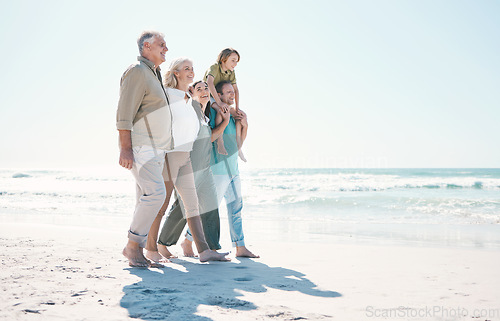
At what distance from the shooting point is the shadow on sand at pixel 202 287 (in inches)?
82.6

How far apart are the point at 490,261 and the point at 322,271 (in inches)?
68.8

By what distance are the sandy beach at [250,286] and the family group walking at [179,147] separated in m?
0.28

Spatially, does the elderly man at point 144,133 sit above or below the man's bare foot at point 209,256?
above

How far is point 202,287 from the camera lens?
2.64 m

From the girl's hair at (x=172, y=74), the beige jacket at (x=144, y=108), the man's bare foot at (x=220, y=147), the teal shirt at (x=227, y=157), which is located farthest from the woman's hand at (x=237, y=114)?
the beige jacket at (x=144, y=108)

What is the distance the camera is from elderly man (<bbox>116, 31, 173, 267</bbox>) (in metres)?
2.91

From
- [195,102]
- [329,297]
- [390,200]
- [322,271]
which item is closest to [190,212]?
[195,102]

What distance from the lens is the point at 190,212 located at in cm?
343

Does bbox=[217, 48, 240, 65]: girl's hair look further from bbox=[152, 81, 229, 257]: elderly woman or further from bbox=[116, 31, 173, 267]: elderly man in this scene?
bbox=[116, 31, 173, 267]: elderly man

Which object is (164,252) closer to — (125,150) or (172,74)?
(125,150)

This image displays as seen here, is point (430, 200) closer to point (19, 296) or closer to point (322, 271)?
point (322, 271)

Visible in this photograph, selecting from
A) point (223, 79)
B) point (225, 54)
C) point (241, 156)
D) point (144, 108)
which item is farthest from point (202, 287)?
point (225, 54)

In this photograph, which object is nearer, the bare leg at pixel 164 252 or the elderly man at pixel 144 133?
the elderly man at pixel 144 133

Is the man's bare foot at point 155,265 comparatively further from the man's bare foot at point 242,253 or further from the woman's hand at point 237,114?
the woman's hand at point 237,114
